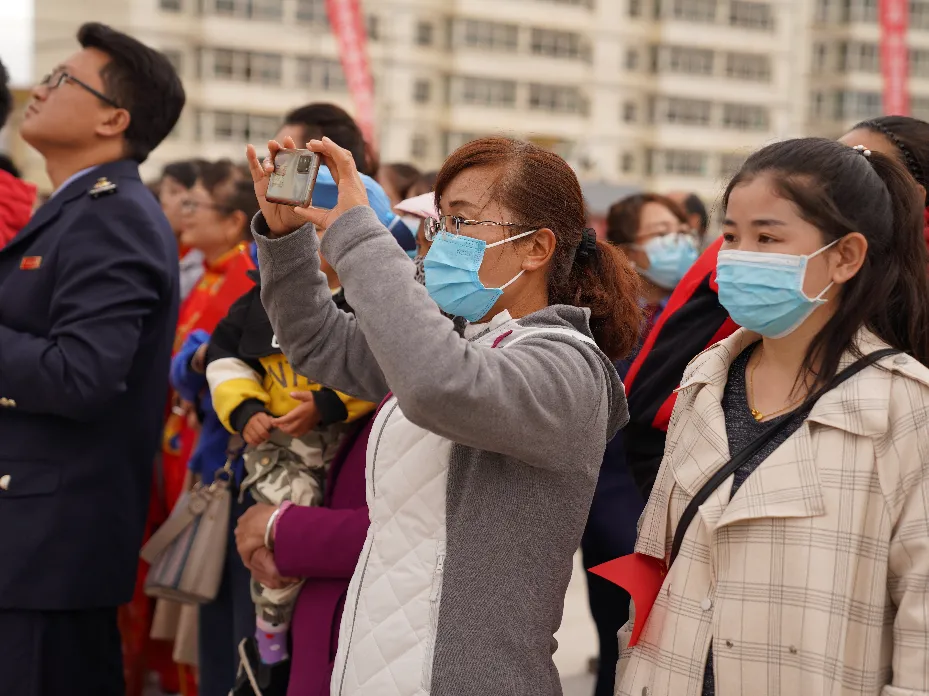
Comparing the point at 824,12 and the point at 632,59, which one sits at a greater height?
the point at 824,12

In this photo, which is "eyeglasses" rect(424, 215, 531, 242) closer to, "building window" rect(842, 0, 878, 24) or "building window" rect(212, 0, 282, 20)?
"building window" rect(212, 0, 282, 20)

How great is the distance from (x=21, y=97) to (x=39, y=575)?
1260 inches

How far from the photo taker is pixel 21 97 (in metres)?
32.0

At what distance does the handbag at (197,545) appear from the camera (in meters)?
3.31

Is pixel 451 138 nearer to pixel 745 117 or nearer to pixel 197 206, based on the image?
pixel 745 117

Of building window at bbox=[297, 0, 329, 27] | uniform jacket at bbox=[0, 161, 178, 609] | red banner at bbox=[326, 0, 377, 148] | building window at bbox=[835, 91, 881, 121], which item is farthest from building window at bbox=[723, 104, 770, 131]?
uniform jacket at bbox=[0, 161, 178, 609]

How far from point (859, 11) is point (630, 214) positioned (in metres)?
48.9

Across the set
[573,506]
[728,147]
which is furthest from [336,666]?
[728,147]

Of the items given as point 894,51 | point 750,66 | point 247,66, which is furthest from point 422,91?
point 894,51

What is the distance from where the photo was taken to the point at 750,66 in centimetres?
4744

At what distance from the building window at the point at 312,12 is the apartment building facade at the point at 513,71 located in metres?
0.07

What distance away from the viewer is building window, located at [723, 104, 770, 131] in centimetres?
4697

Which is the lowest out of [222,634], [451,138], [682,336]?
[222,634]

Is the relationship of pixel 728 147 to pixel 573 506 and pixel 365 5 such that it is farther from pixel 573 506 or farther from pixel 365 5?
pixel 573 506
